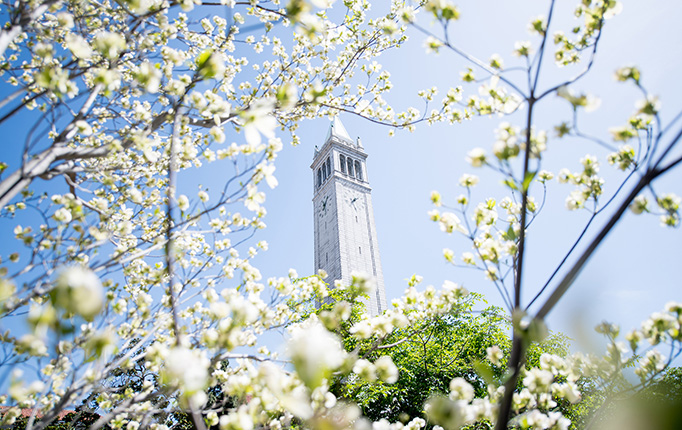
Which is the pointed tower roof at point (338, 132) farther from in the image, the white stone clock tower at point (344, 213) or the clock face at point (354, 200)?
the clock face at point (354, 200)

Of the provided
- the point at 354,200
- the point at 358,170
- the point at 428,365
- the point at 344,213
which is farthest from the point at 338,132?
the point at 428,365

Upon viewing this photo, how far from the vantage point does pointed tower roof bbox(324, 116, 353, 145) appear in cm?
3485

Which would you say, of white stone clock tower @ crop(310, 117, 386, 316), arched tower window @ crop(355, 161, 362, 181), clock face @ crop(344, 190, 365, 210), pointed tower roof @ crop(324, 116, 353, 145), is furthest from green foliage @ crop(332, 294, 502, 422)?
pointed tower roof @ crop(324, 116, 353, 145)

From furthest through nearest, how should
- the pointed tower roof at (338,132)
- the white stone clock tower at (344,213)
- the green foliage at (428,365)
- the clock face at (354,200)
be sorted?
the pointed tower roof at (338,132)
the clock face at (354,200)
the white stone clock tower at (344,213)
the green foliage at (428,365)

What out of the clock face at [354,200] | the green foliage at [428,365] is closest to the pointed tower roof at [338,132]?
the clock face at [354,200]

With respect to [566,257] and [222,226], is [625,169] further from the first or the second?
[222,226]

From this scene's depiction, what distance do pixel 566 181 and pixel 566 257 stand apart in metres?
0.61

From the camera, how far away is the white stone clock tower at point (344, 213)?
27.8 m

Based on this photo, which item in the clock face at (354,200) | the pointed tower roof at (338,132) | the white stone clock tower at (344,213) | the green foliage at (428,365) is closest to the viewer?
the green foliage at (428,365)

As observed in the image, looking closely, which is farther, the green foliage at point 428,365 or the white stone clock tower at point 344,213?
the white stone clock tower at point 344,213

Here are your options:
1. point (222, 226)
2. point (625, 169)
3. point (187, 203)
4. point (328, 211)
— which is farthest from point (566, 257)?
point (328, 211)

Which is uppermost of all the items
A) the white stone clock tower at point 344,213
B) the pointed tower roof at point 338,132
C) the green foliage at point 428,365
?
the pointed tower roof at point 338,132

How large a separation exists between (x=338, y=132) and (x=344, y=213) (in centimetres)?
985

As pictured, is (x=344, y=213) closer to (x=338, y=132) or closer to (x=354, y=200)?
(x=354, y=200)
